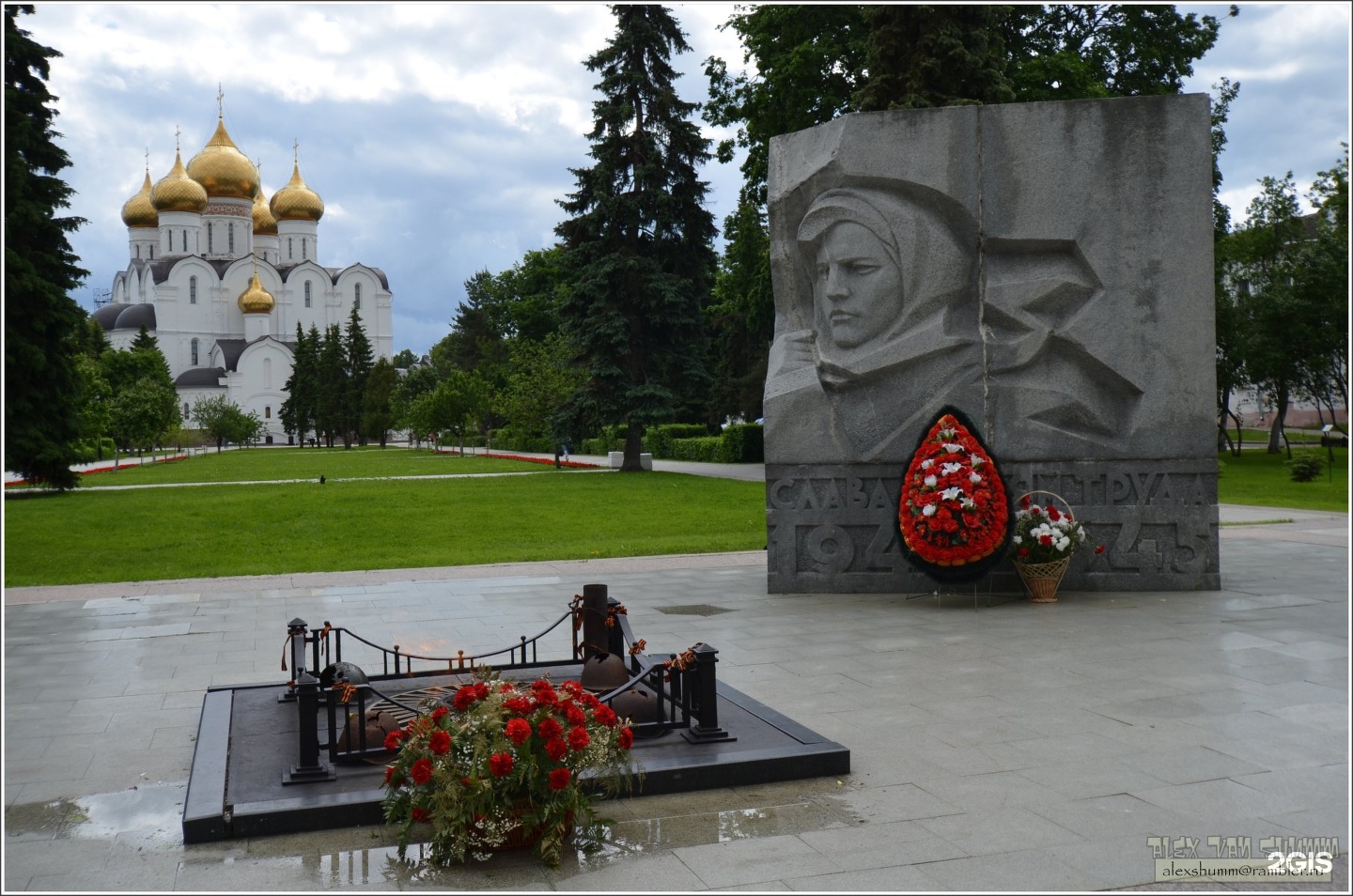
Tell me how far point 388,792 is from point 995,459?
758cm

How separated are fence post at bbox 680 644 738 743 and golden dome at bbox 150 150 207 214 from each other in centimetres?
9962

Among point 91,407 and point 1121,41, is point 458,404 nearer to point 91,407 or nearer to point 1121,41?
point 91,407

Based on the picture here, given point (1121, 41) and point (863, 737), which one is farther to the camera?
point (1121, 41)

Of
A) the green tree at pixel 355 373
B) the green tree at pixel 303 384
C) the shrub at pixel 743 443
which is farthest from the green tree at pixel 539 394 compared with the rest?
the green tree at pixel 303 384

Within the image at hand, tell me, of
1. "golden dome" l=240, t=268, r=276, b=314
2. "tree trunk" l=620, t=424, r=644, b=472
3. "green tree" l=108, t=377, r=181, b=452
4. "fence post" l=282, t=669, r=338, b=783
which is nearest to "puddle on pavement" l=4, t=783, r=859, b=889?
"fence post" l=282, t=669, r=338, b=783

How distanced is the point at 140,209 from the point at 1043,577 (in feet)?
339

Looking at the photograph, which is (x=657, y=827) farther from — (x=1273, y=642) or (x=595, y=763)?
(x=1273, y=642)

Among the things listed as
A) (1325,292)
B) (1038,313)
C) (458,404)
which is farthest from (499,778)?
(458,404)

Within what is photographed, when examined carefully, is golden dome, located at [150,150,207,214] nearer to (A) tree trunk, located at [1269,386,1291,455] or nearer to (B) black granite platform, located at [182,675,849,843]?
(A) tree trunk, located at [1269,386,1291,455]

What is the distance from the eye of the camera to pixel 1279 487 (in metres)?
26.8

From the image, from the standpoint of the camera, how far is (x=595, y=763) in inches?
184

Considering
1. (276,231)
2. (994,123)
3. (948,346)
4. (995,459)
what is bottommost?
(995,459)

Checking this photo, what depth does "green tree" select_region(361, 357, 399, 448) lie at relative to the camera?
3278 inches

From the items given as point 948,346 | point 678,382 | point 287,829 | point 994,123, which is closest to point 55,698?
point 287,829
